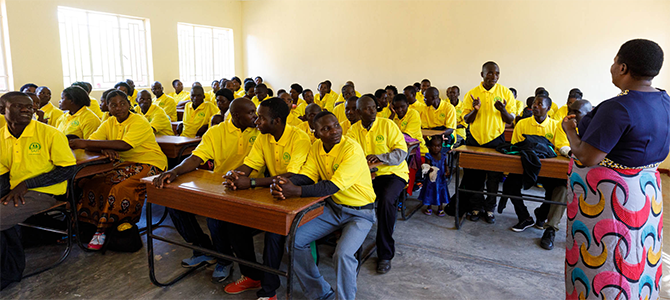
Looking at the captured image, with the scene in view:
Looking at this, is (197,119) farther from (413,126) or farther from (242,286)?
(242,286)

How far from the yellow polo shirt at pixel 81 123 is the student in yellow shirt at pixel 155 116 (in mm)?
593

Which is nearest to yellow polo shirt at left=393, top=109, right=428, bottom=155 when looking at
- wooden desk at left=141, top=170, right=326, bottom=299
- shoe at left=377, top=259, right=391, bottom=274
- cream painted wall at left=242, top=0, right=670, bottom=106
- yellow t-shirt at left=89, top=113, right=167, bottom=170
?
shoe at left=377, top=259, right=391, bottom=274

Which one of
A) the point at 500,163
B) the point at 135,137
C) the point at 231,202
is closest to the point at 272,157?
the point at 231,202

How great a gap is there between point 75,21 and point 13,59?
4.83ft

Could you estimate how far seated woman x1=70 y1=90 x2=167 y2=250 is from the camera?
321 centimetres

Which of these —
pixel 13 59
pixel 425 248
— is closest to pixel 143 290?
pixel 425 248

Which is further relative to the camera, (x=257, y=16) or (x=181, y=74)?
(x=257, y=16)

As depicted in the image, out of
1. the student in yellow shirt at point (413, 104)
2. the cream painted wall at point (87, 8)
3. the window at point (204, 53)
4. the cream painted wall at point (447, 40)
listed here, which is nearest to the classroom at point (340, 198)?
the student in yellow shirt at point (413, 104)

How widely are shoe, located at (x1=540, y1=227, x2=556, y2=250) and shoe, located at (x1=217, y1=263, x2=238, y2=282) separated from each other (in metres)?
2.51

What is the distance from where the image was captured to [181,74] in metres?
10.4

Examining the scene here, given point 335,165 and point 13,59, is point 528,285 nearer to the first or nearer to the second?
point 335,165

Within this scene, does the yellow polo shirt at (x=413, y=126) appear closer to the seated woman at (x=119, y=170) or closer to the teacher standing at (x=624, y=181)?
the teacher standing at (x=624, y=181)

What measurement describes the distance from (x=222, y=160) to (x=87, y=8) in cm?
728

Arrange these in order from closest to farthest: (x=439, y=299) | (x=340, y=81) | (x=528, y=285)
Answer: (x=439, y=299), (x=528, y=285), (x=340, y=81)
